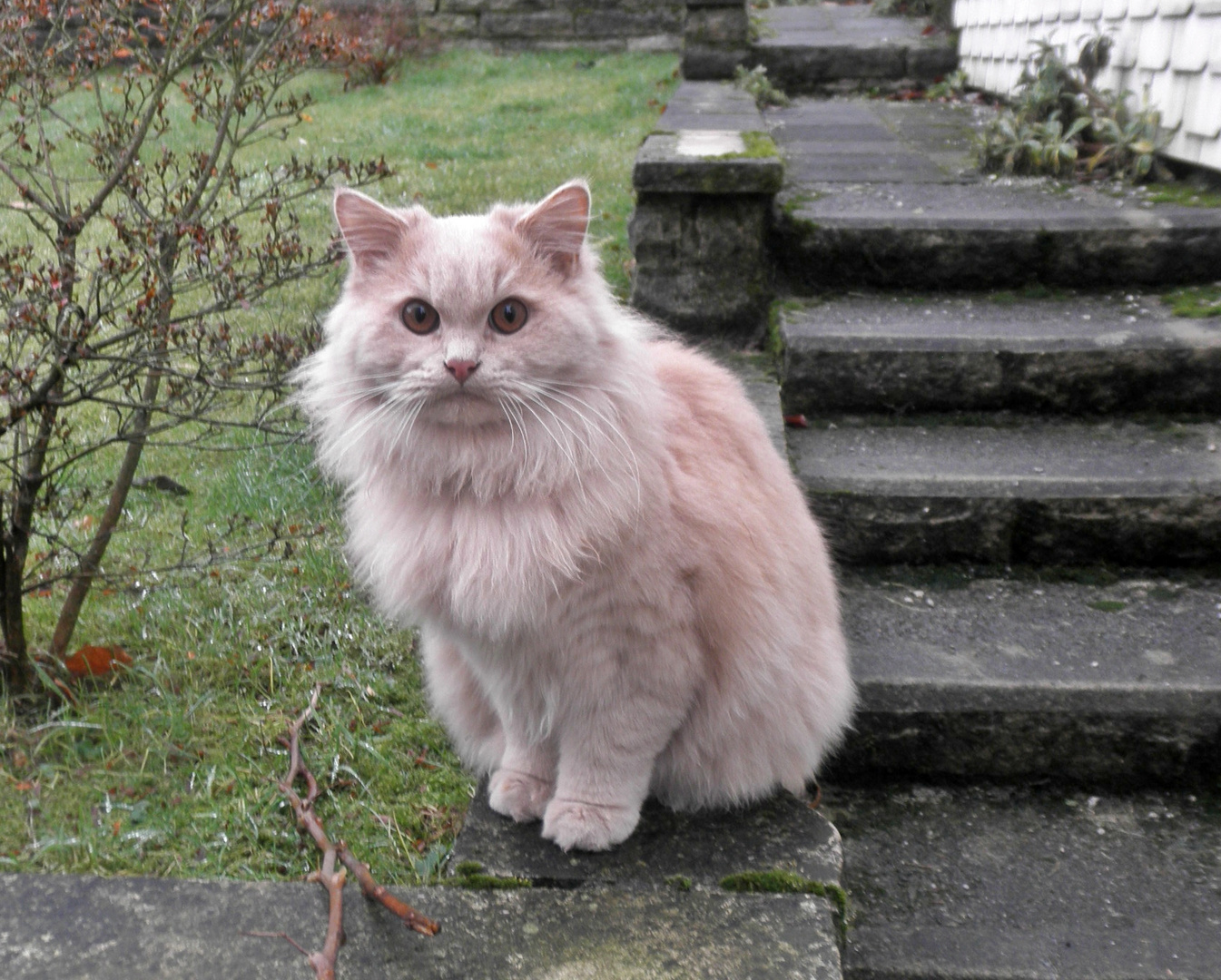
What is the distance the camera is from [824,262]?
3.85m

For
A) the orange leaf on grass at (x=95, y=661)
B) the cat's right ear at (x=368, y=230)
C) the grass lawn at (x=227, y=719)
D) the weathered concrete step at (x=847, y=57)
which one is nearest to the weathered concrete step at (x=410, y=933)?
the grass lawn at (x=227, y=719)

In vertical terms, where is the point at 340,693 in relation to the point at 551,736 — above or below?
below

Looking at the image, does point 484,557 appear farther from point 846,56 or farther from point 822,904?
point 846,56

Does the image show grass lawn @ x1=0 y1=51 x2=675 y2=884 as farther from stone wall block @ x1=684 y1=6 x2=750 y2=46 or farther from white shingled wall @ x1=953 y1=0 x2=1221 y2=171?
stone wall block @ x1=684 y1=6 x2=750 y2=46

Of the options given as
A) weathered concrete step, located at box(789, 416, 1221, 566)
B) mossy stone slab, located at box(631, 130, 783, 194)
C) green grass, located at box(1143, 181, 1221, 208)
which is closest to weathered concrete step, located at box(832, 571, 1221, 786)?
weathered concrete step, located at box(789, 416, 1221, 566)

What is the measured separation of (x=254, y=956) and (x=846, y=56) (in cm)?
665

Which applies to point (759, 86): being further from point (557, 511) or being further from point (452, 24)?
point (452, 24)

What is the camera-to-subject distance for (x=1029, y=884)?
2193 millimetres

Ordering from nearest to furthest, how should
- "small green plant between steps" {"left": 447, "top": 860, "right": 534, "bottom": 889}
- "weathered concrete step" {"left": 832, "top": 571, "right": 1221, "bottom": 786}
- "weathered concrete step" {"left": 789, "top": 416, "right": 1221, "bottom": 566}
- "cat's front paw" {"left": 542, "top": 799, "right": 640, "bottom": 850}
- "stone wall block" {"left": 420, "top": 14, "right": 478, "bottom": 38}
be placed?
1. "small green plant between steps" {"left": 447, "top": 860, "right": 534, "bottom": 889}
2. "cat's front paw" {"left": 542, "top": 799, "right": 640, "bottom": 850}
3. "weathered concrete step" {"left": 832, "top": 571, "right": 1221, "bottom": 786}
4. "weathered concrete step" {"left": 789, "top": 416, "right": 1221, "bottom": 566}
5. "stone wall block" {"left": 420, "top": 14, "right": 478, "bottom": 38}

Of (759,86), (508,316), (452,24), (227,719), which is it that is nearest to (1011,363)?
(508,316)

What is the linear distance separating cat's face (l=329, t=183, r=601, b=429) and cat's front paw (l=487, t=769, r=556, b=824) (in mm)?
768

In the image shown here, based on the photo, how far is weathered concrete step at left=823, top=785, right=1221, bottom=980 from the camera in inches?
79.2

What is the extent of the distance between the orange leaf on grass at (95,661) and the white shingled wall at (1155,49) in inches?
161

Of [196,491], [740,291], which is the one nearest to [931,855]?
[740,291]
